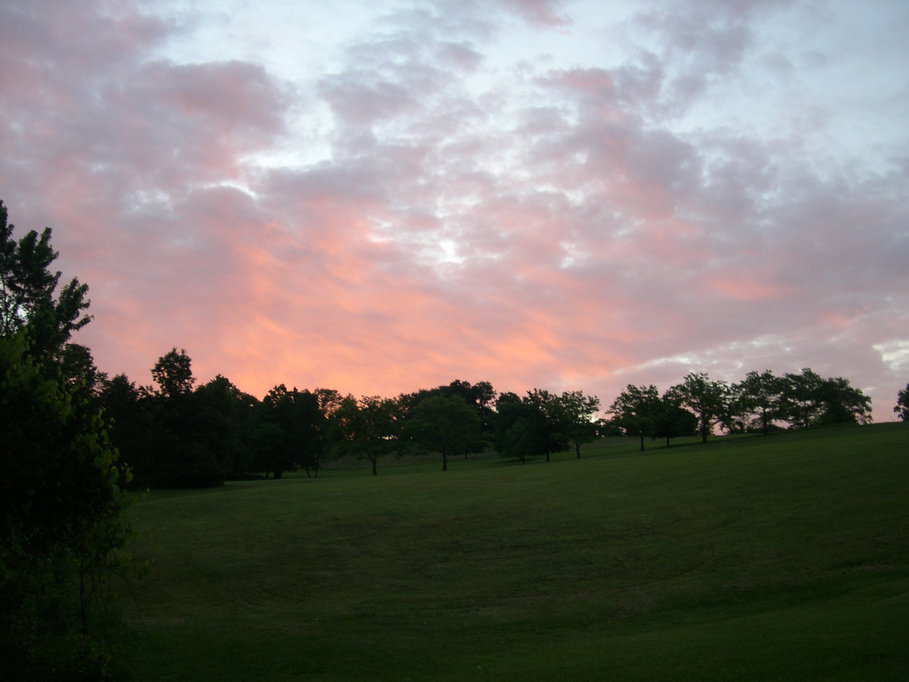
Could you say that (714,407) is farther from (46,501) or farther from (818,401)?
(46,501)

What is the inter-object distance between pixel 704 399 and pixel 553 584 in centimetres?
8359

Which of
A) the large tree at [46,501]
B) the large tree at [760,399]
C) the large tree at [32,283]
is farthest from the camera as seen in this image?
the large tree at [760,399]

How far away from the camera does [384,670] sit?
15570 millimetres

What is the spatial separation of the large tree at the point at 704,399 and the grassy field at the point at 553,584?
54.7 metres

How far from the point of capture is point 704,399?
98.9 meters

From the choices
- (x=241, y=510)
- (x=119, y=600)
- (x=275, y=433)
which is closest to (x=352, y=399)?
(x=275, y=433)

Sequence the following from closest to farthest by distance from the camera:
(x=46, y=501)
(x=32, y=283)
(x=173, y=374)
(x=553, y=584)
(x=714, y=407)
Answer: (x=46, y=501), (x=553, y=584), (x=32, y=283), (x=173, y=374), (x=714, y=407)

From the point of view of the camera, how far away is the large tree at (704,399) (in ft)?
322

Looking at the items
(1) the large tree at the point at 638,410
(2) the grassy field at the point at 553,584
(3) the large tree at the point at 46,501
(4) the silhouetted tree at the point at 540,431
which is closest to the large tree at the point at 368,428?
(4) the silhouetted tree at the point at 540,431

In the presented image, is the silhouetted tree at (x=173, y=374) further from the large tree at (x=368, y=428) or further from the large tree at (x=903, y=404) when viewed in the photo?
the large tree at (x=903, y=404)

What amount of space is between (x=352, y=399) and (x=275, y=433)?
45.0 ft

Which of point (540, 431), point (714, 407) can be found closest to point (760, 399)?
Result: point (714, 407)

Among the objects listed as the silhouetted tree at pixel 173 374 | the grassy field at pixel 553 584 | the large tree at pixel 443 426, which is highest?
the silhouetted tree at pixel 173 374

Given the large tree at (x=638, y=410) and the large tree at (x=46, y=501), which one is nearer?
the large tree at (x=46, y=501)
